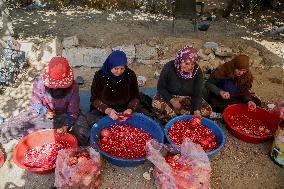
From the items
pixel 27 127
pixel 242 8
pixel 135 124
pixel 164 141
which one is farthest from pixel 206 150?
pixel 242 8

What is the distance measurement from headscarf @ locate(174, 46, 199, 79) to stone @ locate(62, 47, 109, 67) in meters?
1.97

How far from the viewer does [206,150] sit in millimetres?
4559

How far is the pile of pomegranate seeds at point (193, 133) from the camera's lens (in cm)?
462

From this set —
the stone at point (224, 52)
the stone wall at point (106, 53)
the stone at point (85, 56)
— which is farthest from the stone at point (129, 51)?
the stone at point (224, 52)

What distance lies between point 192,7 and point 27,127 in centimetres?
464

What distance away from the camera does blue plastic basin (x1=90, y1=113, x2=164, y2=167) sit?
4.25 metres


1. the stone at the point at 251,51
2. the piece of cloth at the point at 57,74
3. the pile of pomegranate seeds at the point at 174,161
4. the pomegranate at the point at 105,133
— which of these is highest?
the piece of cloth at the point at 57,74

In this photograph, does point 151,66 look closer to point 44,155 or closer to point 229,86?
point 229,86

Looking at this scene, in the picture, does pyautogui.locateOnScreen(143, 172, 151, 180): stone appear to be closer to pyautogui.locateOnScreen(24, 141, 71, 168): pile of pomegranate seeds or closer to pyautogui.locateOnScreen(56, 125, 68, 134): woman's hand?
pyautogui.locateOnScreen(24, 141, 71, 168): pile of pomegranate seeds

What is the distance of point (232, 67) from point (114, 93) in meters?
1.66

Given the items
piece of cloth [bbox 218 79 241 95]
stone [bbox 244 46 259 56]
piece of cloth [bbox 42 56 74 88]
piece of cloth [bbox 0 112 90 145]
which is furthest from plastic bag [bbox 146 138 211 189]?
stone [bbox 244 46 259 56]

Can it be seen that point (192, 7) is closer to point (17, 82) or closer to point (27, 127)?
point (17, 82)

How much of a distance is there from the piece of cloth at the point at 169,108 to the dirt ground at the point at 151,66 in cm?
43

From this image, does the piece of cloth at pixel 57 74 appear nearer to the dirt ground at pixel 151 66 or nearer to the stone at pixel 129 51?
the dirt ground at pixel 151 66
